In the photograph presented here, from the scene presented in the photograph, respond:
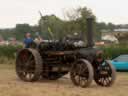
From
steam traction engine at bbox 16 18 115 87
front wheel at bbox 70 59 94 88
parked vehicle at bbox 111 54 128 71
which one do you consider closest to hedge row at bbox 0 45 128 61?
parked vehicle at bbox 111 54 128 71

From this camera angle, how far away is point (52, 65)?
15.8 m

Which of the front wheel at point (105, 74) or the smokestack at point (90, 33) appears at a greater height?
the smokestack at point (90, 33)

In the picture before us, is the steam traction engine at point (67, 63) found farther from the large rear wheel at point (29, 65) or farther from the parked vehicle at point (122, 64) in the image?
the parked vehicle at point (122, 64)

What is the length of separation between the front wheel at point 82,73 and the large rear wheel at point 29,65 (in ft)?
4.95

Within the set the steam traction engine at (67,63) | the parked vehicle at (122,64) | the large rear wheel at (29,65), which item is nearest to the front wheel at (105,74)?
the steam traction engine at (67,63)

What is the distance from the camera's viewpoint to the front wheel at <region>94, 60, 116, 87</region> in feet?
47.6

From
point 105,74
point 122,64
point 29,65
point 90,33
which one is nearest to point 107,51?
point 122,64

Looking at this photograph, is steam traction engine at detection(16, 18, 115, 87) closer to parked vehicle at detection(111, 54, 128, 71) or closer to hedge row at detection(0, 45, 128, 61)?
parked vehicle at detection(111, 54, 128, 71)

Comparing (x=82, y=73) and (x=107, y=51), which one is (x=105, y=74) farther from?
(x=107, y=51)

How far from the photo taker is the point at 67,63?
15375mm

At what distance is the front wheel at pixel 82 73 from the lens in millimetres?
13742

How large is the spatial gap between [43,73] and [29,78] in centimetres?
55

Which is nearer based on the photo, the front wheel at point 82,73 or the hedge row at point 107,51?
the front wheel at point 82,73

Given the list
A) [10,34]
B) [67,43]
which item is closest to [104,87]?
[67,43]
